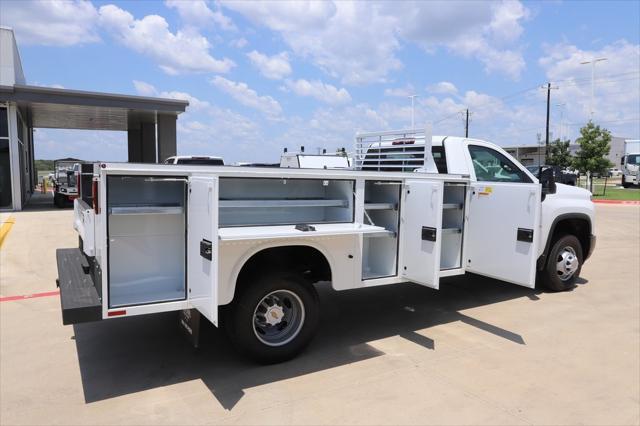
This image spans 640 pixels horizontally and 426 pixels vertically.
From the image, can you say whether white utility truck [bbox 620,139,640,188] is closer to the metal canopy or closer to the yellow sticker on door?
the metal canopy

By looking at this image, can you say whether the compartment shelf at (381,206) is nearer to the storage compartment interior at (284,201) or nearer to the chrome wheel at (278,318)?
the storage compartment interior at (284,201)

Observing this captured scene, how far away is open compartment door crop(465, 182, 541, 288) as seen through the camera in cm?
554

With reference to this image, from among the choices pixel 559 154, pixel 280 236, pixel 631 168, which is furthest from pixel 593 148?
pixel 280 236

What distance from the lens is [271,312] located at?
4.48 metres

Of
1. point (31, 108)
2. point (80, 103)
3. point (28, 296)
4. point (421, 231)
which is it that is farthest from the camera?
point (31, 108)

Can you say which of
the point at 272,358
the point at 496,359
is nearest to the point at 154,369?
the point at 272,358

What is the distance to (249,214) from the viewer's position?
4695 millimetres

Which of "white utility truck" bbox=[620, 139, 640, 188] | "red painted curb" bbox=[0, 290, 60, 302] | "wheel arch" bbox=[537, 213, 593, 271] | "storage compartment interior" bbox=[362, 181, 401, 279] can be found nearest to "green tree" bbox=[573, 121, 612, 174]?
"white utility truck" bbox=[620, 139, 640, 188]

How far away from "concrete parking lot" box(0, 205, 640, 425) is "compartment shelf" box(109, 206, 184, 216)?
1.46 meters

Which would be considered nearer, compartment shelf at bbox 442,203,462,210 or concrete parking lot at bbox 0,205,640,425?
concrete parking lot at bbox 0,205,640,425

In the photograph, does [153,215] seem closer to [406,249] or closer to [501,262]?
[406,249]

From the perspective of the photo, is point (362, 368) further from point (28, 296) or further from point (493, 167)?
point (28, 296)

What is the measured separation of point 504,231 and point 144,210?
13.0ft

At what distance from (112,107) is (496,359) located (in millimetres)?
19654
